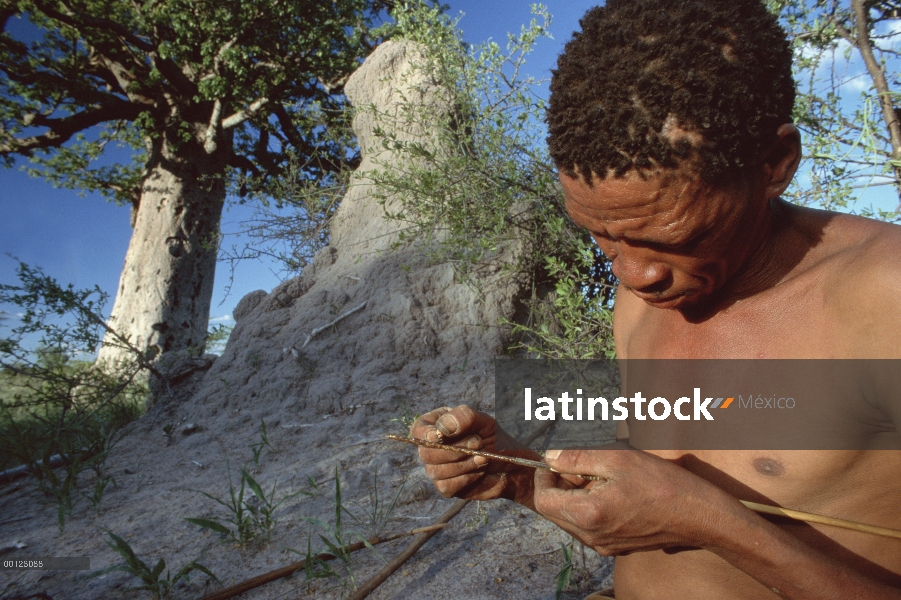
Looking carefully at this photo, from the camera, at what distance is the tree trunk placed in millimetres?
8086

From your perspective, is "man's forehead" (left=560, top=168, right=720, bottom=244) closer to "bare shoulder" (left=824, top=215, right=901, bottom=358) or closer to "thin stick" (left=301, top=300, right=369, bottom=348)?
"bare shoulder" (left=824, top=215, right=901, bottom=358)

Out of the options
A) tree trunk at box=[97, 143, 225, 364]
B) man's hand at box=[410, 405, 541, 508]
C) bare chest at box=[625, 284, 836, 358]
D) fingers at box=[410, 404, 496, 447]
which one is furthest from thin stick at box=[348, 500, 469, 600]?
tree trunk at box=[97, 143, 225, 364]

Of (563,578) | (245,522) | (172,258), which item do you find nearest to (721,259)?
(563,578)

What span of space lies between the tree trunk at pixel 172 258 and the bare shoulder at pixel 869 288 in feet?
26.2

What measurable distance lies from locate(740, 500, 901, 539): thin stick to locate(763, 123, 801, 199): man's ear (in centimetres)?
65

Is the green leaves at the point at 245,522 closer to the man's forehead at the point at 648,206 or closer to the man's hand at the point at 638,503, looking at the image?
the man's hand at the point at 638,503

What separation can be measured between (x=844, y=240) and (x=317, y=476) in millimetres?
2564

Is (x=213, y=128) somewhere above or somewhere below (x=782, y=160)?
above

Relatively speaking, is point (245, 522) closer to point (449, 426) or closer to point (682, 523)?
point (449, 426)

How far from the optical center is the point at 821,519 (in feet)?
3.55

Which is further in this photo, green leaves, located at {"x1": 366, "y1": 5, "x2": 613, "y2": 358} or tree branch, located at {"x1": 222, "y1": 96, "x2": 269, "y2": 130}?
tree branch, located at {"x1": 222, "y1": 96, "x2": 269, "y2": 130}

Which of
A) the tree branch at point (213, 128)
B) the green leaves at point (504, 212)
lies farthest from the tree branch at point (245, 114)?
the green leaves at point (504, 212)

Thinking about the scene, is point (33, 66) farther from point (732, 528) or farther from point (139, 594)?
point (732, 528)

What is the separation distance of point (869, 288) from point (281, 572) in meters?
2.06
